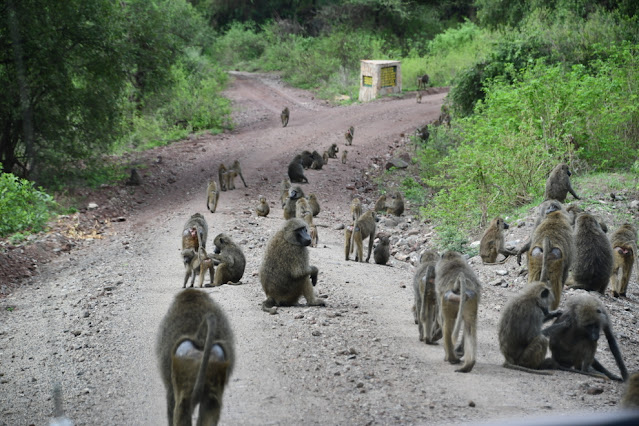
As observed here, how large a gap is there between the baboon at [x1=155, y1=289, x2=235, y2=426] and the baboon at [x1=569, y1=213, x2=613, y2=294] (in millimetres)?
5414

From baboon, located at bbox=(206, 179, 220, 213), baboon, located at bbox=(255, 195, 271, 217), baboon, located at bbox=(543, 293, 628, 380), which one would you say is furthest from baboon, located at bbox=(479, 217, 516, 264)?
baboon, located at bbox=(206, 179, 220, 213)

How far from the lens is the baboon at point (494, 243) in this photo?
32.7ft

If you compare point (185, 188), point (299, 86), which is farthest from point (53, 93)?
point (299, 86)

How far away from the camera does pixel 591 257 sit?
333 inches

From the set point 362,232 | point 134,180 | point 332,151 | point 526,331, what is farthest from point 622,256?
point 134,180

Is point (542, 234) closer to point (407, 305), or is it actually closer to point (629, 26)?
point (407, 305)

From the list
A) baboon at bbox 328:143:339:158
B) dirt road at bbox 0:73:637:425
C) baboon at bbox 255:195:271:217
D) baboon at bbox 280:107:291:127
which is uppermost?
baboon at bbox 280:107:291:127

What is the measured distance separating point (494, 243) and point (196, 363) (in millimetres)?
6711

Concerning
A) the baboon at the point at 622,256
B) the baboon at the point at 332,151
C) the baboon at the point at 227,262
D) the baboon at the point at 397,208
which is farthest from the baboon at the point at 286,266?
the baboon at the point at 332,151

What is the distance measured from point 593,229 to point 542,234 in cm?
125

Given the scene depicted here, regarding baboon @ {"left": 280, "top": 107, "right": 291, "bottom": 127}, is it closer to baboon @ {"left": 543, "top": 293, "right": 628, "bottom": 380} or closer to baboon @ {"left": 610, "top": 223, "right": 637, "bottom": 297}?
baboon @ {"left": 610, "top": 223, "right": 637, "bottom": 297}

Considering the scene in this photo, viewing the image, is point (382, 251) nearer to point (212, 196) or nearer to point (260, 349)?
point (260, 349)

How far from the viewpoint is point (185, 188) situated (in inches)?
703

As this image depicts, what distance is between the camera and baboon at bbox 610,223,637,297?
29.0 ft
